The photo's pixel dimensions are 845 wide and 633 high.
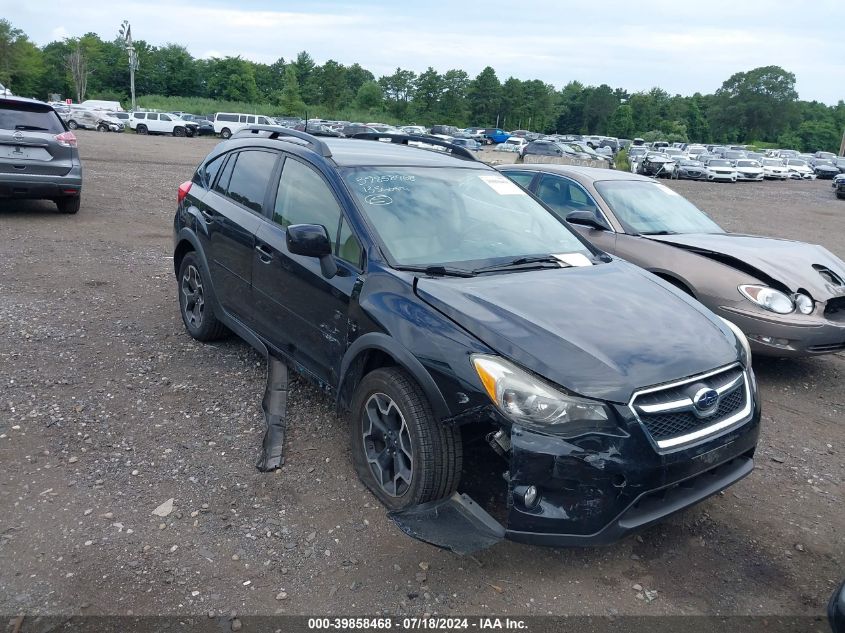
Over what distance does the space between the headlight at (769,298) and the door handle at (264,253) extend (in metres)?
3.69

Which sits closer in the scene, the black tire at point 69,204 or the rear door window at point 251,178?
the rear door window at point 251,178

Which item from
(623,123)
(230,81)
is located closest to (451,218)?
(230,81)

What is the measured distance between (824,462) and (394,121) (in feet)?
307

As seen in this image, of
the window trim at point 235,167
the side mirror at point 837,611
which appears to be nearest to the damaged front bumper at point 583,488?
the side mirror at point 837,611

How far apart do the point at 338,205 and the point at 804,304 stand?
380cm

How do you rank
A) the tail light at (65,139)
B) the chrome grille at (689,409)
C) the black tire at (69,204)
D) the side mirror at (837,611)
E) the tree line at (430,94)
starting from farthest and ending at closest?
1. the tree line at (430,94)
2. the black tire at (69,204)
3. the tail light at (65,139)
4. the chrome grille at (689,409)
5. the side mirror at (837,611)

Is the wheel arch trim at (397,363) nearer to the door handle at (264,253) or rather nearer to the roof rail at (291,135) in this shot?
the door handle at (264,253)

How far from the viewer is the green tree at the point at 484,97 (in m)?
112

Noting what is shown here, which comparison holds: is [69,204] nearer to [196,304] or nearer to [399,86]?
[196,304]

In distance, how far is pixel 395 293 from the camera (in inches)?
134

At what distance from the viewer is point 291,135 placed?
484cm

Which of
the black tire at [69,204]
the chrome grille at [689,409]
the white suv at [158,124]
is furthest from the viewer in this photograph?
the white suv at [158,124]

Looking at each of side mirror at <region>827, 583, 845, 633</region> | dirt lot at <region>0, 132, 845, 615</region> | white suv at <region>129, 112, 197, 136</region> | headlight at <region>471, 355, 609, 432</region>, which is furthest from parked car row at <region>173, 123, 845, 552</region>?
white suv at <region>129, 112, 197, 136</region>

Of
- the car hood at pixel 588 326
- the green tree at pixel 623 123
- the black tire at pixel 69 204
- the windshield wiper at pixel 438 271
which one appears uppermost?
the green tree at pixel 623 123
